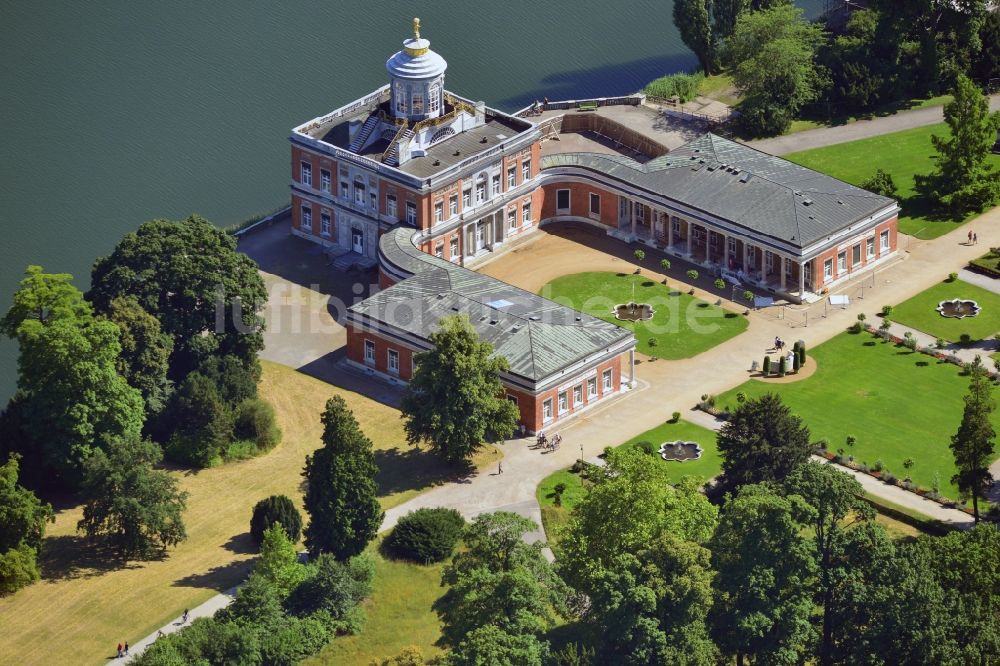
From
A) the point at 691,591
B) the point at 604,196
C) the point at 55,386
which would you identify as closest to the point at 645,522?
the point at 691,591

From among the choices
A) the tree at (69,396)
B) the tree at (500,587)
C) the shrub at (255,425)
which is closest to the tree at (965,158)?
the shrub at (255,425)

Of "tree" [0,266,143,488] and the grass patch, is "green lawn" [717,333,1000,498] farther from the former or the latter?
"tree" [0,266,143,488]

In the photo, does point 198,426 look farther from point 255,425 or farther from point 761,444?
point 761,444

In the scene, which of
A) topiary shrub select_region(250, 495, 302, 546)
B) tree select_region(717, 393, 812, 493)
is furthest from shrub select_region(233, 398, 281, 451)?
tree select_region(717, 393, 812, 493)

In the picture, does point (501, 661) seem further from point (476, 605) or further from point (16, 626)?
point (16, 626)

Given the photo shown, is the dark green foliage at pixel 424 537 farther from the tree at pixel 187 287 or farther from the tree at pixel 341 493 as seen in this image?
the tree at pixel 187 287

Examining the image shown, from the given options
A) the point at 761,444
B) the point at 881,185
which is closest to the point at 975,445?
the point at 761,444
